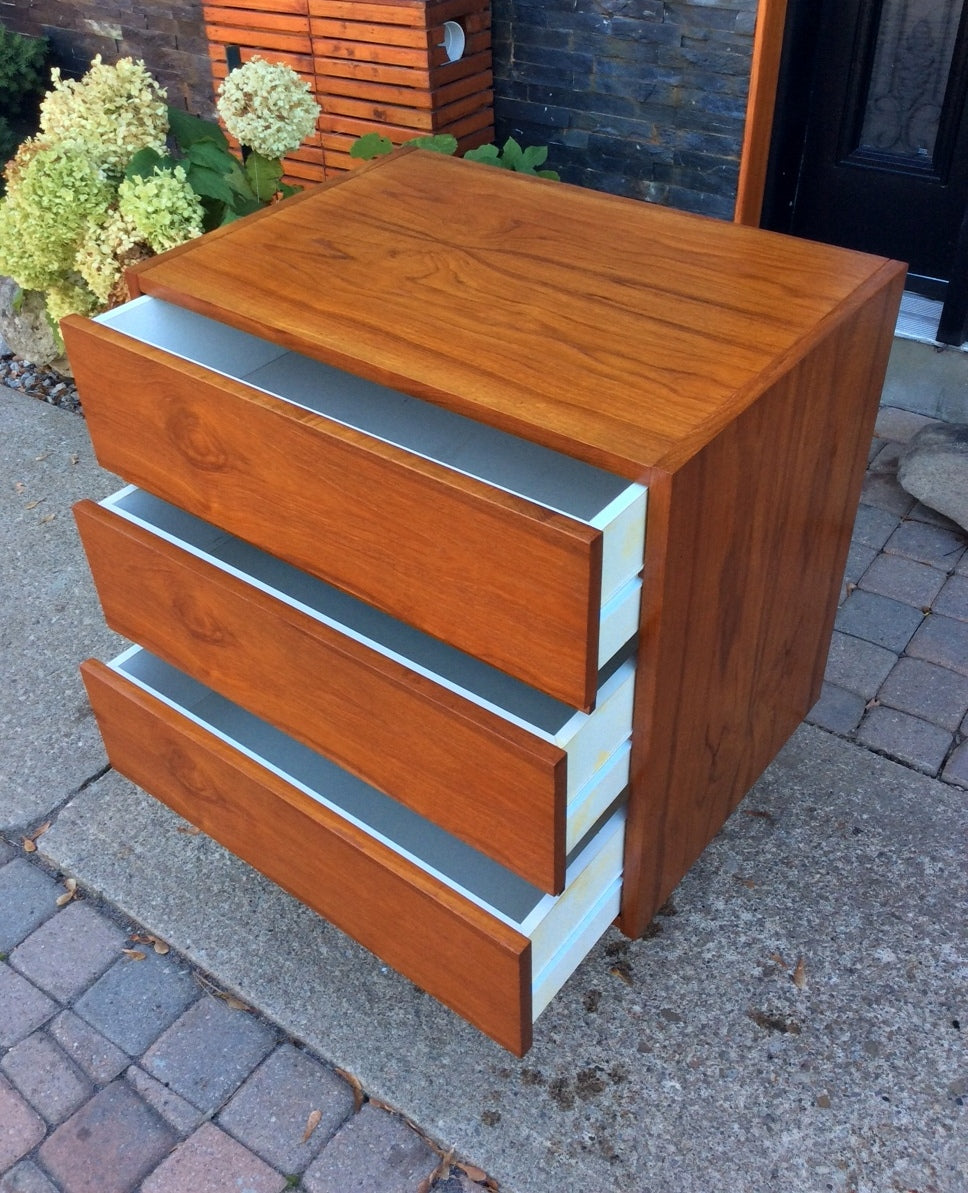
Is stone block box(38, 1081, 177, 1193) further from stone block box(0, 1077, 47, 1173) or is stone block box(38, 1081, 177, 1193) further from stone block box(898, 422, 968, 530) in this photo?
stone block box(898, 422, 968, 530)

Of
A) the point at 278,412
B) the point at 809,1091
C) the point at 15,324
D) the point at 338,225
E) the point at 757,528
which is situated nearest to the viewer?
the point at 278,412

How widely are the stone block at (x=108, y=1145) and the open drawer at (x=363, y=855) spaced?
0.38 meters

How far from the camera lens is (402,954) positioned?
1573 millimetres

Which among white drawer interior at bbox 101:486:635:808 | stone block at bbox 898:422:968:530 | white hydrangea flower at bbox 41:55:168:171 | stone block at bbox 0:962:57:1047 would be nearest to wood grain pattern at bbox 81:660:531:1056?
white drawer interior at bbox 101:486:635:808

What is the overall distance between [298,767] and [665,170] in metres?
2.31

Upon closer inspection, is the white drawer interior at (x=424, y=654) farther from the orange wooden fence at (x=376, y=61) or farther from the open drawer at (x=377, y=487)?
the orange wooden fence at (x=376, y=61)

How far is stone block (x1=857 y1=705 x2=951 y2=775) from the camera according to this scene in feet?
6.86

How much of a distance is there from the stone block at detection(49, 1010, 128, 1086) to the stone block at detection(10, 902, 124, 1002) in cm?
5

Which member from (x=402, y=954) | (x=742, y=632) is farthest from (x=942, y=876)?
(x=402, y=954)

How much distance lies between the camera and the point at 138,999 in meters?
1.76

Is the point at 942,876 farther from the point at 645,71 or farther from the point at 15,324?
the point at 15,324

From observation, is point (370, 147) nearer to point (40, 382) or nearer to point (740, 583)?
point (40, 382)

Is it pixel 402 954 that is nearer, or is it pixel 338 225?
pixel 402 954

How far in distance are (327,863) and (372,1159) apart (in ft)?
1.35
